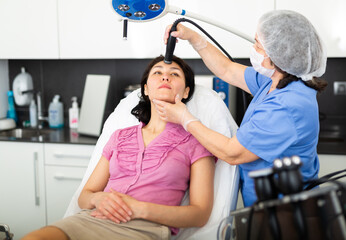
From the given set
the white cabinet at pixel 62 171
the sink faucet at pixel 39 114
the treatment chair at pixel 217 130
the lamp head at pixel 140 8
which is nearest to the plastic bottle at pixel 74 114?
the sink faucet at pixel 39 114

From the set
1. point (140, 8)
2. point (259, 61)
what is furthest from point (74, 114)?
point (259, 61)

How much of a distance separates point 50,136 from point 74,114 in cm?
28

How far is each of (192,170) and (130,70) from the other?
4.80 feet

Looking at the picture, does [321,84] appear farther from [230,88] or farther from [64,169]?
[64,169]

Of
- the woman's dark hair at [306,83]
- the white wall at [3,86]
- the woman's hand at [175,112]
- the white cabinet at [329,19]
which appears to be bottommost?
the white wall at [3,86]

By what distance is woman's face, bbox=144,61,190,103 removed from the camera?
1613 mm

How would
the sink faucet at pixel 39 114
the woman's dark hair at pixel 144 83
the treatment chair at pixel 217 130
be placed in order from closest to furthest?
the treatment chair at pixel 217 130
the woman's dark hair at pixel 144 83
the sink faucet at pixel 39 114

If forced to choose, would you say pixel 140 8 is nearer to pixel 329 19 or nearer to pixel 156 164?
pixel 156 164

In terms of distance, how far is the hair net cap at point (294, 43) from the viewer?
128 cm

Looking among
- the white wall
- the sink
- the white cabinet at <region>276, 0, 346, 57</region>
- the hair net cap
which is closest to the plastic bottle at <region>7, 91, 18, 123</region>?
the white wall

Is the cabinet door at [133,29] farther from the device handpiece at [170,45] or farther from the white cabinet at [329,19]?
the device handpiece at [170,45]

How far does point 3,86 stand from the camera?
9.75 feet

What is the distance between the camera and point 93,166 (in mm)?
1779

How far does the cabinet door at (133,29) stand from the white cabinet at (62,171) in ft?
2.07
